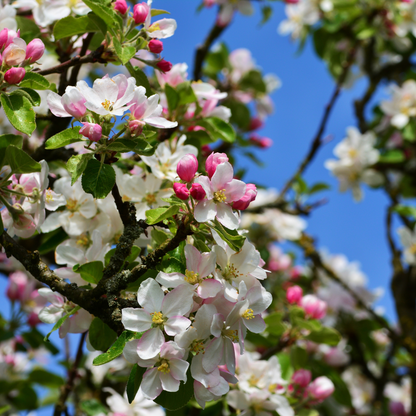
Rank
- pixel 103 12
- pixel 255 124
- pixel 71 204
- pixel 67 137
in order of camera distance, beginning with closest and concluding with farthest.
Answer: pixel 67 137, pixel 103 12, pixel 71 204, pixel 255 124

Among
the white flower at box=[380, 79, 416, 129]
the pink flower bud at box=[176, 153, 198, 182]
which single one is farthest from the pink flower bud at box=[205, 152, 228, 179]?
the white flower at box=[380, 79, 416, 129]

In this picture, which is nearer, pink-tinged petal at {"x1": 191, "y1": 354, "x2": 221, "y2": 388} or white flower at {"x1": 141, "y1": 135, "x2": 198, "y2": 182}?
pink-tinged petal at {"x1": 191, "y1": 354, "x2": 221, "y2": 388}

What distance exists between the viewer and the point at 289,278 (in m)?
3.65

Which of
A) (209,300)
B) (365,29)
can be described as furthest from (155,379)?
(365,29)

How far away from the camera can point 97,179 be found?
1.02 metres

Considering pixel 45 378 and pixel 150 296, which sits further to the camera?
pixel 45 378

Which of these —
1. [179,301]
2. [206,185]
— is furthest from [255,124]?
[179,301]

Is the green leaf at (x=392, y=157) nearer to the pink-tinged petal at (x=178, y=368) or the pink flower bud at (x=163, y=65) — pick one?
the pink flower bud at (x=163, y=65)

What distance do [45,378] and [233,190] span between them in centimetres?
196

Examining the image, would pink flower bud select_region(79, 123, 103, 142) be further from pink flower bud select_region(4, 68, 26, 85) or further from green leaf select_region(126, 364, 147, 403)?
green leaf select_region(126, 364, 147, 403)

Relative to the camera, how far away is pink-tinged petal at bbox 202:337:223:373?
0.98 meters

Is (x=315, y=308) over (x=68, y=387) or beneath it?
over

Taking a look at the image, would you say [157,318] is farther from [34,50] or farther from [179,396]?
[34,50]

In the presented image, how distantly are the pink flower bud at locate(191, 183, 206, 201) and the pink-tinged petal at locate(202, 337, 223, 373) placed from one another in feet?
1.05
